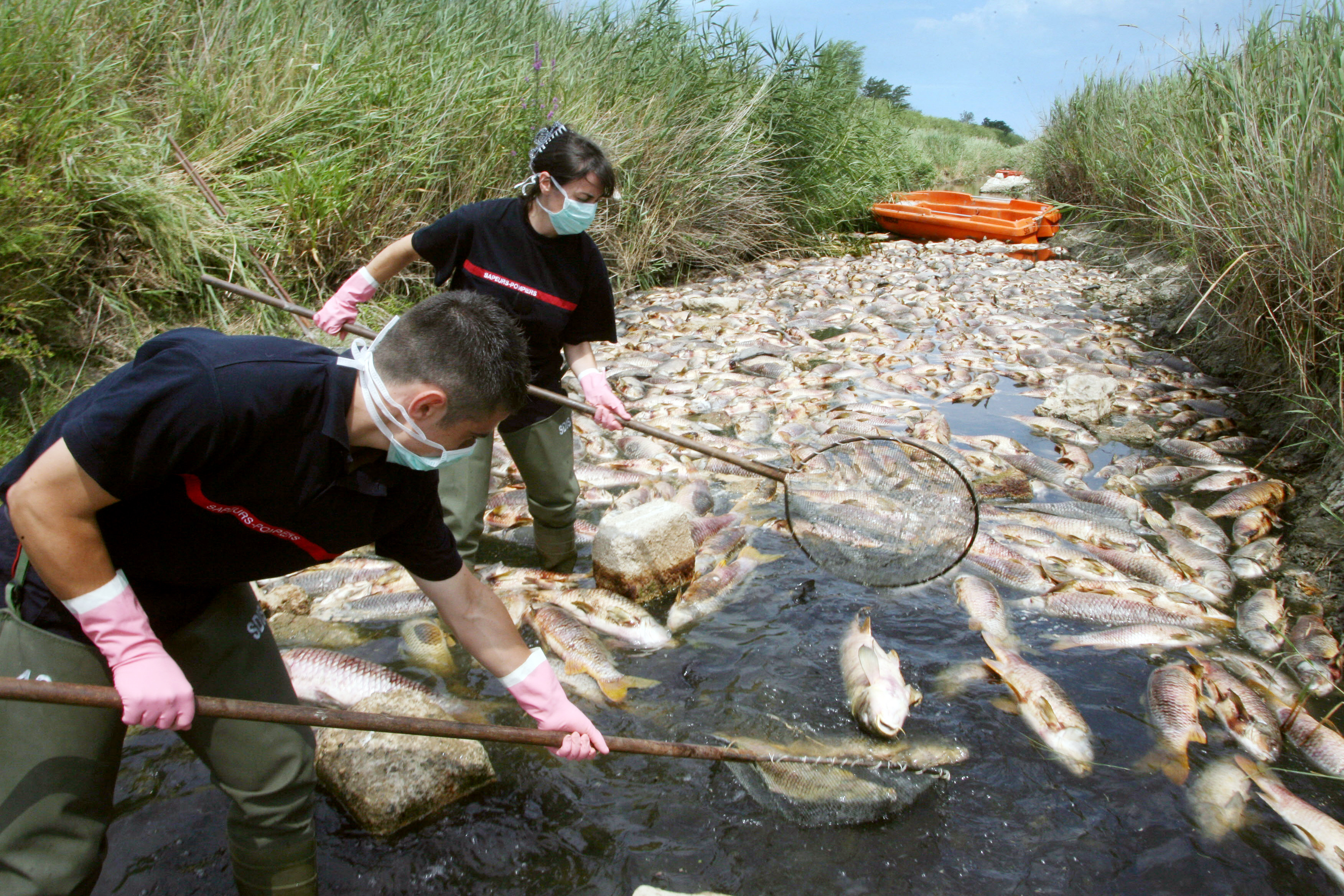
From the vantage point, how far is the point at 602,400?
3.66 meters

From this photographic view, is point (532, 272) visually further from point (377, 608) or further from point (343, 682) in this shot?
point (343, 682)

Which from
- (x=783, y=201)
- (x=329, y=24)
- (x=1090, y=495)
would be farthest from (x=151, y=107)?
(x=783, y=201)

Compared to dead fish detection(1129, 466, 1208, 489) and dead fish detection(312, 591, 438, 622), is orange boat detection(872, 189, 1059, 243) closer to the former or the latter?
dead fish detection(1129, 466, 1208, 489)

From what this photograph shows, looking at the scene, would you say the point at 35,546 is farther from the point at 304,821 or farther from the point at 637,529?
the point at 637,529

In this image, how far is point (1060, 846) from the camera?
2.73m

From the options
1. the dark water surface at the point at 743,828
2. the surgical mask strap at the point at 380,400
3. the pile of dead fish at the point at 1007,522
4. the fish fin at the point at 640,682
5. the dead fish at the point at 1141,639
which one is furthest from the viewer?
the dead fish at the point at 1141,639

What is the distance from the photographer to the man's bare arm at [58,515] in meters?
1.62

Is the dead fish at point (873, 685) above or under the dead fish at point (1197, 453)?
under

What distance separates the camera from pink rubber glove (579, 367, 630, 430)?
11.9 ft

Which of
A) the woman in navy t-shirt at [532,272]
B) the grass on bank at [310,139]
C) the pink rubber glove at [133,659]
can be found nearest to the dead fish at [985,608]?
the woman in navy t-shirt at [532,272]

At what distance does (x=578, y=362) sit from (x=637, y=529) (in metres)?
0.82

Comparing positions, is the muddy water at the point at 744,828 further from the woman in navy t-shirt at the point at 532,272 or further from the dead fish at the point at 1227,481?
→ the dead fish at the point at 1227,481

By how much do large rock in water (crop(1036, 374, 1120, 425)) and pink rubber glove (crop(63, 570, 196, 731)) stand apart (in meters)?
6.60

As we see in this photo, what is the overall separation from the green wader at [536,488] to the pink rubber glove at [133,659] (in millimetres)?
1380
